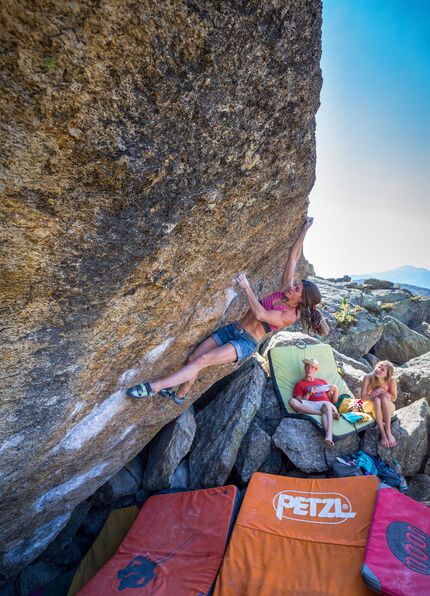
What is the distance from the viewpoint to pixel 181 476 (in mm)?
7203

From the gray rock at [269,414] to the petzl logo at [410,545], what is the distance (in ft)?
12.4

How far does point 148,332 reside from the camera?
4.03 meters

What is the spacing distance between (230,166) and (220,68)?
799 mm

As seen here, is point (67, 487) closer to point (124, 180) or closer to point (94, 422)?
point (94, 422)

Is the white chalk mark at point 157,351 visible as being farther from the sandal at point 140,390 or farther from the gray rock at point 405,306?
the gray rock at point 405,306

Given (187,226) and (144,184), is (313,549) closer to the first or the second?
(187,226)

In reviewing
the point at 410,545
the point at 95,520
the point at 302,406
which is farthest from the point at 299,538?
the point at 95,520

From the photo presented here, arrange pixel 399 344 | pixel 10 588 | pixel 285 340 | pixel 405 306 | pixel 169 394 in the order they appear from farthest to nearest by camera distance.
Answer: pixel 405 306 → pixel 399 344 → pixel 285 340 → pixel 10 588 → pixel 169 394

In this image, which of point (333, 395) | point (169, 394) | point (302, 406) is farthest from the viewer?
point (333, 395)

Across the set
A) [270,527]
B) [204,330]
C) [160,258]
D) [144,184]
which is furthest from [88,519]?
[144,184]

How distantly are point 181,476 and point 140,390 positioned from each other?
3824 millimetres

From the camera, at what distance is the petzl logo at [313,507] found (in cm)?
492

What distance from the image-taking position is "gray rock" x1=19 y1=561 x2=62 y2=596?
6.05m

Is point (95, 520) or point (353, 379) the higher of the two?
point (95, 520)
